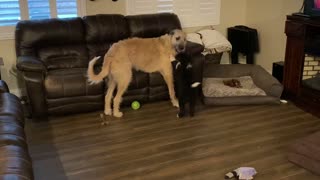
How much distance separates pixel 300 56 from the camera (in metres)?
4.02

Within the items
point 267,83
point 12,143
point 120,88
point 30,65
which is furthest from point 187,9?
point 12,143

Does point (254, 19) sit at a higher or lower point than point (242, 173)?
higher

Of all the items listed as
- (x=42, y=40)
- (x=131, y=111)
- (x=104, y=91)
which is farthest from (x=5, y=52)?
(x=131, y=111)

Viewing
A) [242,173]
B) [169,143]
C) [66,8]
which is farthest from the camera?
[66,8]

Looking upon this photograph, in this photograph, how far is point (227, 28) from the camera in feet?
18.4

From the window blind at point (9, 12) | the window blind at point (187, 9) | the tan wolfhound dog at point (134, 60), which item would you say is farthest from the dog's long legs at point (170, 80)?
the window blind at point (9, 12)

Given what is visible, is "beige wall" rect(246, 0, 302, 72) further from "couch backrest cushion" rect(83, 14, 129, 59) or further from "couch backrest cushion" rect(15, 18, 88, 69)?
"couch backrest cushion" rect(15, 18, 88, 69)

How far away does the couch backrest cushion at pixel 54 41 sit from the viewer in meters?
4.17

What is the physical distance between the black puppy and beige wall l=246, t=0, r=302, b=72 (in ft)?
5.56

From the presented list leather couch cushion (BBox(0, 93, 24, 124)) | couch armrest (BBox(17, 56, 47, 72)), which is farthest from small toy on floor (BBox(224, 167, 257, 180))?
couch armrest (BBox(17, 56, 47, 72))

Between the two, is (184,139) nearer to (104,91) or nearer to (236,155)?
(236,155)

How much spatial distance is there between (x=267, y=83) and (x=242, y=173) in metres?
1.84

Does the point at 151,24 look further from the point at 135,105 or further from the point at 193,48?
the point at 135,105

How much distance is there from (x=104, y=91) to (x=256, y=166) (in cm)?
185
